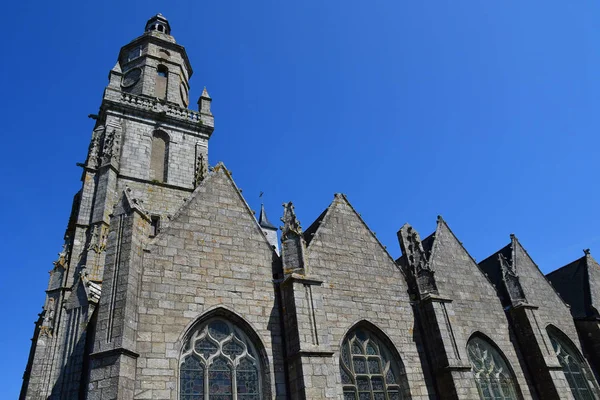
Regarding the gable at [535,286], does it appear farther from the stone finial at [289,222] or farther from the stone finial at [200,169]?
the stone finial at [200,169]

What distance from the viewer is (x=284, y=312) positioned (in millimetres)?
9695

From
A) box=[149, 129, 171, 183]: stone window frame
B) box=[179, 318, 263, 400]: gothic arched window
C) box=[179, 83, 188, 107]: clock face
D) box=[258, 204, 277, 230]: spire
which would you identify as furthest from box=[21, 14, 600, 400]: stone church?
box=[258, 204, 277, 230]: spire

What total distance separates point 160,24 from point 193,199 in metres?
18.6

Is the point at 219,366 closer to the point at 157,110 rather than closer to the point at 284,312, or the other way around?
the point at 284,312

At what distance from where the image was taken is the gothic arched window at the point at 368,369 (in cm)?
983

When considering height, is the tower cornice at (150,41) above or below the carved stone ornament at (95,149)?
above

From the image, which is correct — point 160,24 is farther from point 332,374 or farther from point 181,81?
point 332,374

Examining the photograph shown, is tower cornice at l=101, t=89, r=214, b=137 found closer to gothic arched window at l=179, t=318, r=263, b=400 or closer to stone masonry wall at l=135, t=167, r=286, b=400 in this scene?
stone masonry wall at l=135, t=167, r=286, b=400

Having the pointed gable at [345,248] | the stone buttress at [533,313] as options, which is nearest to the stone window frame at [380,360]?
the pointed gable at [345,248]

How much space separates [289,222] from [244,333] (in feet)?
10.2

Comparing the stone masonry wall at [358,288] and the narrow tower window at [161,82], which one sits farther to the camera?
the narrow tower window at [161,82]

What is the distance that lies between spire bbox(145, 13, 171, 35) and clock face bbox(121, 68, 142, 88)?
440 cm

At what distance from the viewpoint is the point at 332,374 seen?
8.84m

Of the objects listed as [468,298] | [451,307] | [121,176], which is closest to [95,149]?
[121,176]
